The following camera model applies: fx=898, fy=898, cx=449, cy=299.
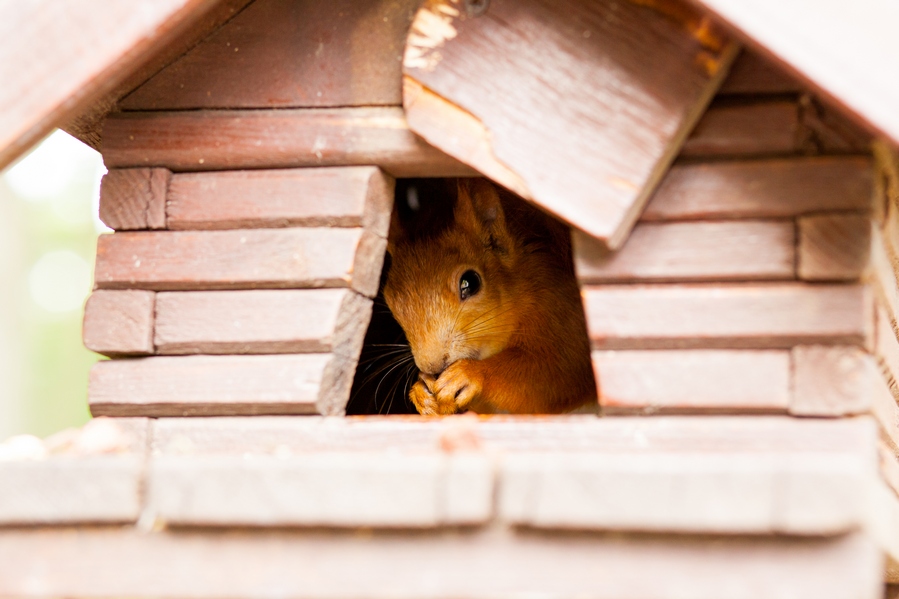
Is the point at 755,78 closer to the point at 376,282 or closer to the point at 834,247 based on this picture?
the point at 834,247

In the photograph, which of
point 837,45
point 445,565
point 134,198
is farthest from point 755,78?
point 134,198

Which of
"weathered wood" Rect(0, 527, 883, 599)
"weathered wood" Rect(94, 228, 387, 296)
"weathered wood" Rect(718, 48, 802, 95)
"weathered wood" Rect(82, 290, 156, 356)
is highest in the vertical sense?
"weathered wood" Rect(718, 48, 802, 95)

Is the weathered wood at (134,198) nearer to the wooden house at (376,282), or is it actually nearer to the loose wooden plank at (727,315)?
the wooden house at (376,282)

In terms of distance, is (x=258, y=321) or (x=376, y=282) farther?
(x=376, y=282)

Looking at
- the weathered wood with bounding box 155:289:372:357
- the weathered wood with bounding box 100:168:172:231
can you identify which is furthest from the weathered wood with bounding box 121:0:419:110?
the weathered wood with bounding box 155:289:372:357

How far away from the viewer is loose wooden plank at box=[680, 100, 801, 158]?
167cm

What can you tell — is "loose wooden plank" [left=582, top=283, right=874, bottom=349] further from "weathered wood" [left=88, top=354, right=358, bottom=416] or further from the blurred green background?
the blurred green background

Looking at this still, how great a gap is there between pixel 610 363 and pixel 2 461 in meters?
1.09

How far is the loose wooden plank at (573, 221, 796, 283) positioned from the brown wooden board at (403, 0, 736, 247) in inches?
2.0

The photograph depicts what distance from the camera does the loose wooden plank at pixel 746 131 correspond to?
5.49 feet

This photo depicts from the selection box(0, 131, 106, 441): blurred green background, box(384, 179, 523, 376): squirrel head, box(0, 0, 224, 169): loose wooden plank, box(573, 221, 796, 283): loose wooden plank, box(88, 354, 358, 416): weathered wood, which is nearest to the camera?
box(0, 0, 224, 169): loose wooden plank

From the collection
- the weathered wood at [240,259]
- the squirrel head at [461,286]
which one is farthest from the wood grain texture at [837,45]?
the squirrel head at [461,286]

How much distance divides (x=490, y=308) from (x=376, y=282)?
943 millimetres

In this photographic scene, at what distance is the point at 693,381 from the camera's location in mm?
1653
